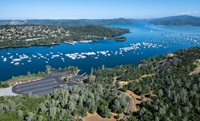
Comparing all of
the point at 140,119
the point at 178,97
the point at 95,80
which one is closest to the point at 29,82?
the point at 95,80

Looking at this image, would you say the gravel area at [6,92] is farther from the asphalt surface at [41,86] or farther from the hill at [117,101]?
the hill at [117,101]

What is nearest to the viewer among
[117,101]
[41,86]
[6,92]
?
[117,101]

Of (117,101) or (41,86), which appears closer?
(117,101)

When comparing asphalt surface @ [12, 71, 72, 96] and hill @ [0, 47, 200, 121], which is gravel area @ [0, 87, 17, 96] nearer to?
asphalt surface @ [12, 71, 72, 96]

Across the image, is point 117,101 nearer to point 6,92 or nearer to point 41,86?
point 41,86

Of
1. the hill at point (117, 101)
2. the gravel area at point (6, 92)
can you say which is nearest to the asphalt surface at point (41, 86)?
the gravel area at point (6, 92)

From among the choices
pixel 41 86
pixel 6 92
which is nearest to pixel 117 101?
pixel 41 86

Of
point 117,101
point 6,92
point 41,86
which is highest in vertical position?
point 117,101

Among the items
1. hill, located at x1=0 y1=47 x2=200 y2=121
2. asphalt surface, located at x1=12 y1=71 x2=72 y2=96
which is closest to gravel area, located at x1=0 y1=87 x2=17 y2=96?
asphalt surface, located at x1=12 y1=71 x2=72 y2=96

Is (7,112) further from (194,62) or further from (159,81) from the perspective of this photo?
(194,62)
